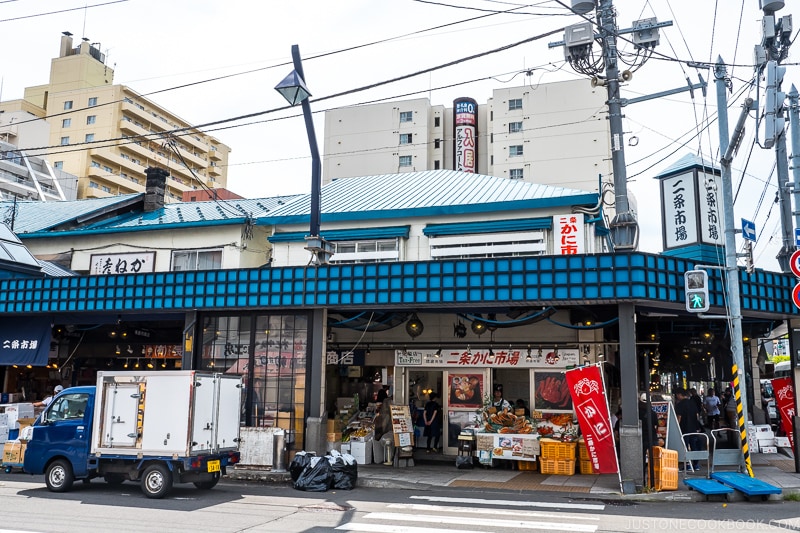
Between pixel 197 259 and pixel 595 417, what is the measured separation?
1517 centimetres

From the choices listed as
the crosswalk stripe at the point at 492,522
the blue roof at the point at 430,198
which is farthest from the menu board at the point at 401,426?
the crosswalk stripe at the point at 492,522

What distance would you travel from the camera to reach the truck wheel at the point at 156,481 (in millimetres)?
13711

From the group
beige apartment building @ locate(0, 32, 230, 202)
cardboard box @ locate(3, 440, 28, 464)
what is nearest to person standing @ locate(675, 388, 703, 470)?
cardboard box @ locate(3, 440, 28, 464)

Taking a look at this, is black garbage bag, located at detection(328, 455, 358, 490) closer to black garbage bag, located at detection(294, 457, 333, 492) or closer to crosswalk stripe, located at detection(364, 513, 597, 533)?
black garbage bag, located at detection(294, 457, 333, 492)

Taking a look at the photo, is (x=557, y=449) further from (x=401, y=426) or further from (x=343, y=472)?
(x=343, y=472)

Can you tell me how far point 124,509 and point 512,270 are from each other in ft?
32.6

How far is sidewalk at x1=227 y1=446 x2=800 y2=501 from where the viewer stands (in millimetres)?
14469

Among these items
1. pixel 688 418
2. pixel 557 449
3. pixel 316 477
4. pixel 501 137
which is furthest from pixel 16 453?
pixel 501 137

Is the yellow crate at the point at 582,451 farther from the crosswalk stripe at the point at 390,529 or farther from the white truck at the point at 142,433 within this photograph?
the white truck at the point at 142,433

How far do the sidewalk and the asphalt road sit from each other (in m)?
0.48

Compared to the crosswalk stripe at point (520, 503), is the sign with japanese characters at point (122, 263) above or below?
above

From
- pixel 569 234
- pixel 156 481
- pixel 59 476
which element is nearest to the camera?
pixel 156 481

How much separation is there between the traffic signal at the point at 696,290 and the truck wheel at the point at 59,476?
1372 cm

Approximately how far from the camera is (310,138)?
64.2 ft
